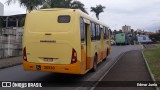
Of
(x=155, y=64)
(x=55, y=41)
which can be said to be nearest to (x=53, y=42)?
(x=55, y=41)

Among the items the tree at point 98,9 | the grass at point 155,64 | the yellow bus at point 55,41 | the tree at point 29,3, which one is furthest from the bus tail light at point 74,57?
the tree at point 98,9

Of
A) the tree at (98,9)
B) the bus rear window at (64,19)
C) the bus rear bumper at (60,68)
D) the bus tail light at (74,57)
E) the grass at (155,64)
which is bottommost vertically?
the grass at (155,64)

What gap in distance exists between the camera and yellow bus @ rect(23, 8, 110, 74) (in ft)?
45.4

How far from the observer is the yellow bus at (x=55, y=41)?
45.4 ft

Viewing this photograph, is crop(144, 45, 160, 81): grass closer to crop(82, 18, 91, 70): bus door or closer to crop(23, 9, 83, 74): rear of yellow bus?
crop(82, 18, 91, 70): bus door

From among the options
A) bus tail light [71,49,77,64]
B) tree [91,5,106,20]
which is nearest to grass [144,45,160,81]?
bus tail light [71,49,77,64]

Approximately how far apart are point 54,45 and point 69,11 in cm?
154

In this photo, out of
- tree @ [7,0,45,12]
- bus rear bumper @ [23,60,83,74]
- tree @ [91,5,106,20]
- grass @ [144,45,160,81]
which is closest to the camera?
bus rear bumper @ [23,60,83,74]

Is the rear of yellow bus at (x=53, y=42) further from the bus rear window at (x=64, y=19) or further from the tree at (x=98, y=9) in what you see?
the tree at (x=98, y=9)

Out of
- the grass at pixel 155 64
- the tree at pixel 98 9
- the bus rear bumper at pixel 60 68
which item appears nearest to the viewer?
the bus rear bumper at pixel 60 68

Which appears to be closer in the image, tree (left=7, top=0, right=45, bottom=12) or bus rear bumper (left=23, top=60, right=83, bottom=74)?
bus rear bumper (left=23, top=60, right=83, bottom=74)

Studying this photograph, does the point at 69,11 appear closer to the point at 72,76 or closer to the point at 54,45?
the point at 54,45

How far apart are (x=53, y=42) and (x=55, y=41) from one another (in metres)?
0.09

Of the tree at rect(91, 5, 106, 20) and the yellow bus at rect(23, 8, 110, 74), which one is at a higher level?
the tree at rect(91, 5, 106, 20)
